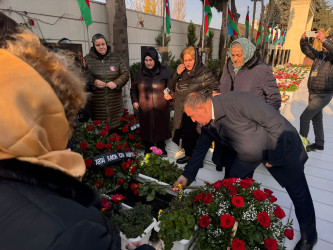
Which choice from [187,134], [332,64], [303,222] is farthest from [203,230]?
[332,64]

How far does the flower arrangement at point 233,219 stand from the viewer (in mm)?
1566

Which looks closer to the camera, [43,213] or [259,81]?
[43,213]

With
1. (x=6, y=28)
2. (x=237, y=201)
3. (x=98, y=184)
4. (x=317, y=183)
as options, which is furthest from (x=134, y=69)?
(x=6, y=28)

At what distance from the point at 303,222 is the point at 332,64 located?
116 inches

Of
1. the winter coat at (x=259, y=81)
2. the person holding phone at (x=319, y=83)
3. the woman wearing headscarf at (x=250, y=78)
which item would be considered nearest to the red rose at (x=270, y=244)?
the woman wearing headscarf at (x=250, y=78)

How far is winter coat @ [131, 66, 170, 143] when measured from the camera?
347cm

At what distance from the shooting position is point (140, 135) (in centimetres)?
389

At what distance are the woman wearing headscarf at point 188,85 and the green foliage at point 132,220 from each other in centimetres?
165

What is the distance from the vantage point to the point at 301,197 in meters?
1.90

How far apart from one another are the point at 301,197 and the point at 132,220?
151cm

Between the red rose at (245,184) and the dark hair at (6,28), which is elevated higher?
the dark hair at (6,28)

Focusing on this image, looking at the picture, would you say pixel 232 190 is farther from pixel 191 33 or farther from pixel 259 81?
pixel 191 33

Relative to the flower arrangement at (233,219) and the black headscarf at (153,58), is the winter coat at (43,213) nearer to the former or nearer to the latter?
the flower arrangement at (233,219)

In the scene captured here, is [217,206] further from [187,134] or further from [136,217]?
[187,134]
